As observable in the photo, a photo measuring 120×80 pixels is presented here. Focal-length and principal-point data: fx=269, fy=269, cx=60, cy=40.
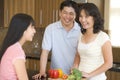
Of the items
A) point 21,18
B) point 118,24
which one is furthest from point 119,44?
point 21,18

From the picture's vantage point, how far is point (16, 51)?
62.9 inches

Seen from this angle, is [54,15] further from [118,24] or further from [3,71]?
[3,71]

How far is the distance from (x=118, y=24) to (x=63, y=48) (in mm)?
1651

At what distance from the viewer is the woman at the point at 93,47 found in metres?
1.92

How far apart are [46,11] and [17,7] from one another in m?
0.57

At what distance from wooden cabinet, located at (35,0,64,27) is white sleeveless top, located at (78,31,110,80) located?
211cm

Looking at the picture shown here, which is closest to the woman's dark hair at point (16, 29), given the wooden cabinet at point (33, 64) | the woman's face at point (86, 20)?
the woman's face at point (86, 20)

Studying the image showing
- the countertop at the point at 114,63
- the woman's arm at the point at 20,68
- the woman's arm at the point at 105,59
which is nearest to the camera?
the woman's arm at the point at 20,68

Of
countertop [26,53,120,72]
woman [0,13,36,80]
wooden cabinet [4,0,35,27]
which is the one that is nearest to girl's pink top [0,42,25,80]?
woman [0,13,36,80]

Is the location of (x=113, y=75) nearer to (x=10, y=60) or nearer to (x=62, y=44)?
(x=62, y=44)

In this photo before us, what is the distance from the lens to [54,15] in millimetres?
4102

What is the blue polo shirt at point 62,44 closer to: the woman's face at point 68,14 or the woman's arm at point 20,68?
the woman's face at point 68,14

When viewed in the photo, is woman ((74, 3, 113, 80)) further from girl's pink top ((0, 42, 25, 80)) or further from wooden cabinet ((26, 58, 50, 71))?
wooden cabinet ((26, 58, 50, 71))

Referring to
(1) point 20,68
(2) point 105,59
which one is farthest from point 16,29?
(2) point 105,59
